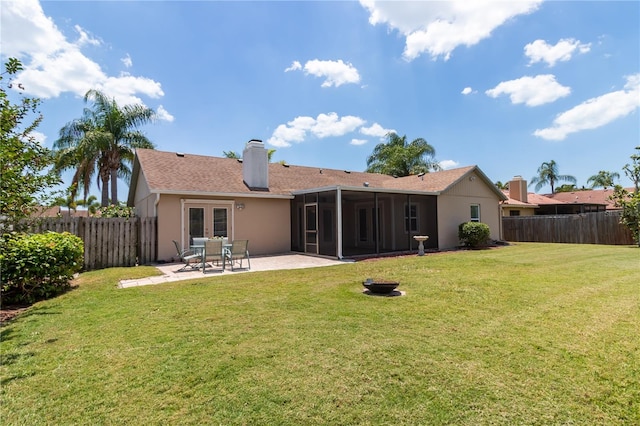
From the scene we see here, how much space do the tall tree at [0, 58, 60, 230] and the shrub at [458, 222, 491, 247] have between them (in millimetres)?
15877

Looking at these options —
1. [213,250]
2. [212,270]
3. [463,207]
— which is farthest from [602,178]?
[212,270]

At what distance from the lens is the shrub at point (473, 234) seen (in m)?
15.9

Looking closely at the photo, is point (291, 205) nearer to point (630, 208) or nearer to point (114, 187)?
point (114, 187)

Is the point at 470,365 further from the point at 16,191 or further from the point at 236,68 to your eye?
the point at 236,68

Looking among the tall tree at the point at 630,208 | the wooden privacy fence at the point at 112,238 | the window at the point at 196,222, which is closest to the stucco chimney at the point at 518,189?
the tall tree at the point at 630,208

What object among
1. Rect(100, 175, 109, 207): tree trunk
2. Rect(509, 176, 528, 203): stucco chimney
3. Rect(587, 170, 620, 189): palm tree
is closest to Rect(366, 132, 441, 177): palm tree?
Rect(509, 176, 528, 203): stucco chimney

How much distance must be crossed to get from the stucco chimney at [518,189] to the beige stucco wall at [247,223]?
21.8m

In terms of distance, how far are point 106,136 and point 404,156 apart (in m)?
23.4

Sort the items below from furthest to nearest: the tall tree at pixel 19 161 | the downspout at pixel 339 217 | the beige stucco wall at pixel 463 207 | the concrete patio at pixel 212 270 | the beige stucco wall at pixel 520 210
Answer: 1. the beige stucco wall at pixel 520 210
2. the beige stucco wall at pixel 463 207
3. the downspout at pixel 339 217
4. the concrete patio at pixel 212 270
5. the tall tree at pixel 19 161

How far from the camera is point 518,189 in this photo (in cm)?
2742

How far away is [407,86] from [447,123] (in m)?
6.17

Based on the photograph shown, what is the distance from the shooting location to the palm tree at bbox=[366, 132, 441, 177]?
30016 mm

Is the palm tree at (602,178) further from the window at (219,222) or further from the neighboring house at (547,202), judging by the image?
the window at (219,222)

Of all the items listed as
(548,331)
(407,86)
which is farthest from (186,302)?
(407,86)
